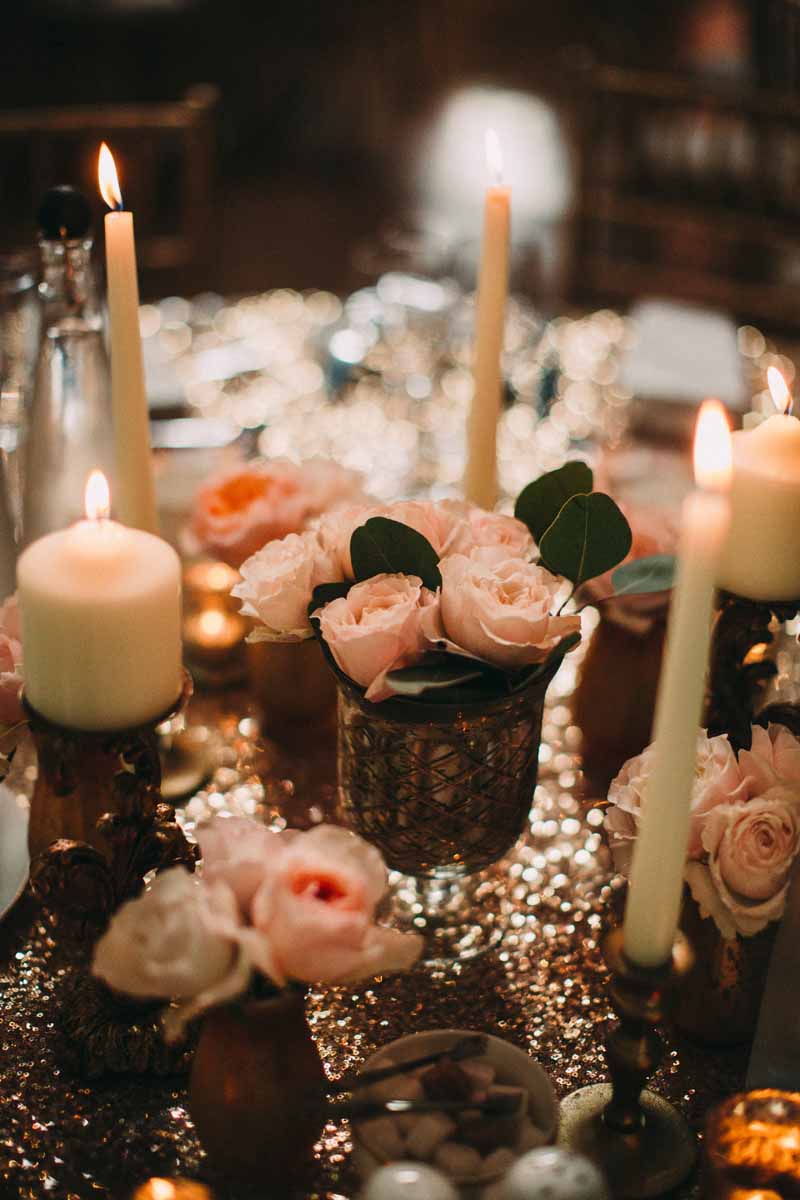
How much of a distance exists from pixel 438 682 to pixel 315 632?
10 centimetres

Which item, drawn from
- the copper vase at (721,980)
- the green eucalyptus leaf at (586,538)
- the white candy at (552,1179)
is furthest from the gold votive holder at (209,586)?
the white candy at (552,1179)

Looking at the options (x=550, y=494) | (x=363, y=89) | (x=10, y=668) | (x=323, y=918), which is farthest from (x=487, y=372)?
(x=363, y=89)

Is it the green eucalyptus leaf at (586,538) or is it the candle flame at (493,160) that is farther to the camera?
the candle flame at (493,160)

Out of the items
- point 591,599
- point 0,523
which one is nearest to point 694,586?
point 591,599

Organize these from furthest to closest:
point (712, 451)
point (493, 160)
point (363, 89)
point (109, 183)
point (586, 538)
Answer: point (363, 89) < point (493, 160) < point (109, 183) < point (586, 538) < point (712, 451)

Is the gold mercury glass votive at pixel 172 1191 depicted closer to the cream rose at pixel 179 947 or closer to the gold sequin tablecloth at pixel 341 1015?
the gold sequin tablecloth at pixel 341 1015

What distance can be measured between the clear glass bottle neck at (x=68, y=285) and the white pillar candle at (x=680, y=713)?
1.83ft

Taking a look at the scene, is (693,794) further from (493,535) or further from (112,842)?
(112,842)

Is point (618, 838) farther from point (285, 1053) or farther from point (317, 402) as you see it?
point (317, 402)

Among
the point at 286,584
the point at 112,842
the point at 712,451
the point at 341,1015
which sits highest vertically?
the point at 712,451

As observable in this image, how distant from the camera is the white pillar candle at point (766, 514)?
2.44 feet

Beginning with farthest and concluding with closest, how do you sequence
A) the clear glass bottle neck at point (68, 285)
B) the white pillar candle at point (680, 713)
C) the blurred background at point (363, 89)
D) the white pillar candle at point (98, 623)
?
the blurred background at point (363, 89)
the clear glass bottle neck at point (68, 285)
the white pillar candle at point (98, 623)
the white pillar candle at point (680, 713)

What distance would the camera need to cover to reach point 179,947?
1.80 ft

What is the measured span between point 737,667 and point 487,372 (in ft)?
0.85
